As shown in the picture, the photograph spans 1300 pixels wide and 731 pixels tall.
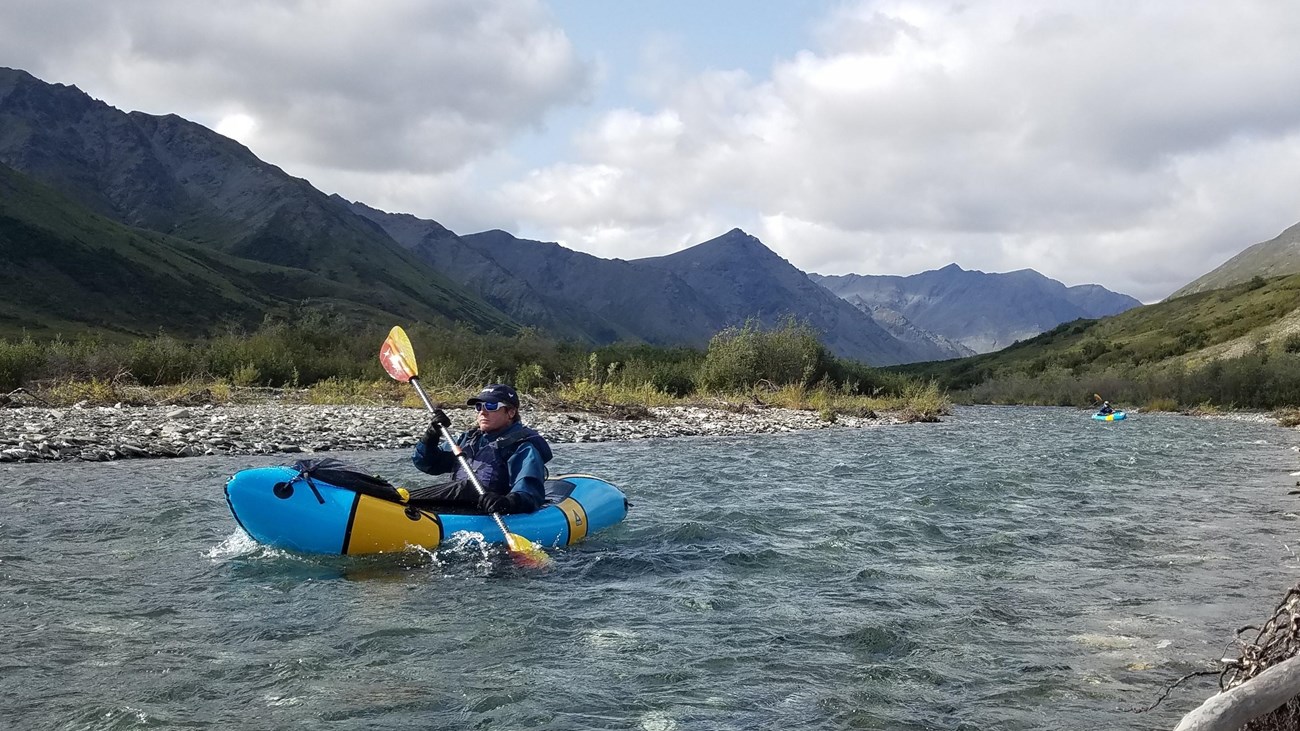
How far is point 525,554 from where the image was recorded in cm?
841

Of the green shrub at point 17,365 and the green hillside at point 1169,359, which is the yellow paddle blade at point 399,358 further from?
the green hillside at point 1169,359

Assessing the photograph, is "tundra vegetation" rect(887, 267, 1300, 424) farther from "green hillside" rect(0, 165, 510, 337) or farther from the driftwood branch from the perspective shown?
"green hillside" rect(0, 165, 510, 337)

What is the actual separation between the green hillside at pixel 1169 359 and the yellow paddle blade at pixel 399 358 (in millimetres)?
49364

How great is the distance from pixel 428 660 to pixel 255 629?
1440 millimetres

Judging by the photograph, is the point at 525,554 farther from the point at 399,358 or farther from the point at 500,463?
the point at 399,358

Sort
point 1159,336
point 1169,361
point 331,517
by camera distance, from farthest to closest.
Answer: point 1159,336, point 1169,361, point 331,517

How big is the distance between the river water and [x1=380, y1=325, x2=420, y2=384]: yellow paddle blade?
2837 mm

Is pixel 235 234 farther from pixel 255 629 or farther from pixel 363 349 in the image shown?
pixel 255 629

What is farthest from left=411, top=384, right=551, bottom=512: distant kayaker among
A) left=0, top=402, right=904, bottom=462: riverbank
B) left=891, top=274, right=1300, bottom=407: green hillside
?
left=891, top=274, right=1300, bottom=407: green hillside

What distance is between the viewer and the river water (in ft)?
15.8

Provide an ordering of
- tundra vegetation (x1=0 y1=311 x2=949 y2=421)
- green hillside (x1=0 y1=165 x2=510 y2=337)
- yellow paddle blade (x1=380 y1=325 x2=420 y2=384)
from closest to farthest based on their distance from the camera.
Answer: yellow paddle blade (x1=380 y1=325 x2=420 y2=384)
tundra vegetation (x1=0 y1=311 x2=949 y2=421)
green hillside (x1=0 y1=165 x2=510 y2=337)

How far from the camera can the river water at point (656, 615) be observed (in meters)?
4.82

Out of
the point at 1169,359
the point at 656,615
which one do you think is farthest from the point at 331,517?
the point at 1169,359

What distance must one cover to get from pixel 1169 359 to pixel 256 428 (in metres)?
74.5
